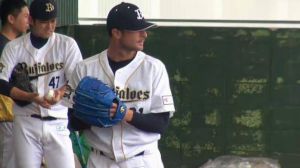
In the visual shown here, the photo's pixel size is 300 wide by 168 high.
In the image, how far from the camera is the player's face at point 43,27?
4.84 metres

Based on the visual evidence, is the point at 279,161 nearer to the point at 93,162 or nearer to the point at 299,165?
the point at 299,165

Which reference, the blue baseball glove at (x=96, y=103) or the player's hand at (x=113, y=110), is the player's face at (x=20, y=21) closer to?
the blue baseball glove at (x=96, y=103)

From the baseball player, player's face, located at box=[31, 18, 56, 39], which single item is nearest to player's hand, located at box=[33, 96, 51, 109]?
the baseball player

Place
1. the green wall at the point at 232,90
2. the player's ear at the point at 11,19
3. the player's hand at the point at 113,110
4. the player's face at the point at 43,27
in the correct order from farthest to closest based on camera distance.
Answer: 1. the green wall at the point at 232,90
2. the player's ear at the point at 11,19
3. the player's face at the point at 43,27
4. the player's hand at the point at 113,110

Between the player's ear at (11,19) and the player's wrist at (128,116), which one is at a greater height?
the player's ear at (11,19)

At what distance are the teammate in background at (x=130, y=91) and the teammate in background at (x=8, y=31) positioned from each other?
1.94m

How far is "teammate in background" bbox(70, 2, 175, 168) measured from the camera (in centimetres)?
369

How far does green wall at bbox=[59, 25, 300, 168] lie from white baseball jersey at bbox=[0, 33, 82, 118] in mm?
2696

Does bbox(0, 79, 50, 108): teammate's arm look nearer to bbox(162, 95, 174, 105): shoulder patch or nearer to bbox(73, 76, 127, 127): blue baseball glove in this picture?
bbox(73, 76, 127, 127): blue baseball glove

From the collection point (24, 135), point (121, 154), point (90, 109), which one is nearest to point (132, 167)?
point (121, 154)

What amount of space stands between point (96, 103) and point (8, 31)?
7.81ft

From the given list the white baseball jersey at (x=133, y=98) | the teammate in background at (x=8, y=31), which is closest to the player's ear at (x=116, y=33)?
the white baseball jersey at (x=133, y=98)

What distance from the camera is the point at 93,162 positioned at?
3793mm

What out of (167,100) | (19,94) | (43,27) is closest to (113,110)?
(167,100)
